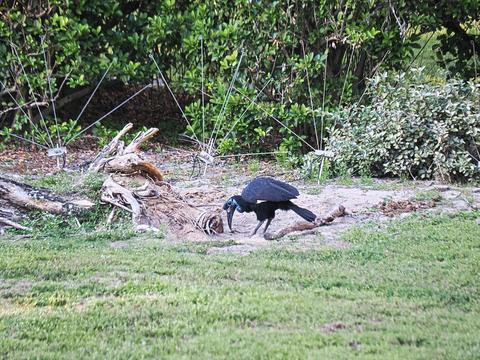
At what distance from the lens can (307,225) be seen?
23.8 feet

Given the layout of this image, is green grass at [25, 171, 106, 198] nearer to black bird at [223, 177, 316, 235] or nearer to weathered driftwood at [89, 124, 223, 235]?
weathered driftwood at [89, 124, 223, 235]

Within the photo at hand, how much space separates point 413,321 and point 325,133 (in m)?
6.84

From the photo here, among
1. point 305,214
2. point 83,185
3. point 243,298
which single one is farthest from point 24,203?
point 243,298

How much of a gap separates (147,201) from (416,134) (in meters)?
3.79

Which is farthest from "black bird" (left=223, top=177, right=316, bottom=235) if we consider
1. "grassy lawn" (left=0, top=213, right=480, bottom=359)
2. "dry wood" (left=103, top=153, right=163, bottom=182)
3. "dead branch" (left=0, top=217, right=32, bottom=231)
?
"dead branch" (left=0, top=217, right=32, bottom=231)

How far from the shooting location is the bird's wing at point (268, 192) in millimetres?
6977

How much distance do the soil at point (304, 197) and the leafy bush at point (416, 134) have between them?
13.4 inches

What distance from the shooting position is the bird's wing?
22.9ft

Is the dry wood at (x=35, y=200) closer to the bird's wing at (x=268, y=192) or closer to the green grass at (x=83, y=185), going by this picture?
the green grass at (x=83, y=185)

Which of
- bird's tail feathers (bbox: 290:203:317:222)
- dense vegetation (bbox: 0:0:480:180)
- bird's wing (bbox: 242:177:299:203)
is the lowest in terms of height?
bird's tail feathers (bbox: 290:203:317:222)

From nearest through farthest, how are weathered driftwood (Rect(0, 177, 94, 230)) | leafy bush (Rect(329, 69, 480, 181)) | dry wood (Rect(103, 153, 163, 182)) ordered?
weathered driftwood (Rect(0, 177, 94, 230)) → dry wood (Rect(103, 153, 163, 182)) → leafy bush (Rect(329, 69, 480, 181))

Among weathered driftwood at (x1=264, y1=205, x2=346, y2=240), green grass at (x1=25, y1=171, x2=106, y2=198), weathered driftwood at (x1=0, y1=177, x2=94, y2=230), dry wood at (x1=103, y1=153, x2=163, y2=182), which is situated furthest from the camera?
dry wood at (x1=103, y1=153, x2=163, y2=182)

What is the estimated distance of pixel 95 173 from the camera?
8.20 meters

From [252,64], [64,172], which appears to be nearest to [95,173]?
[64,172]
